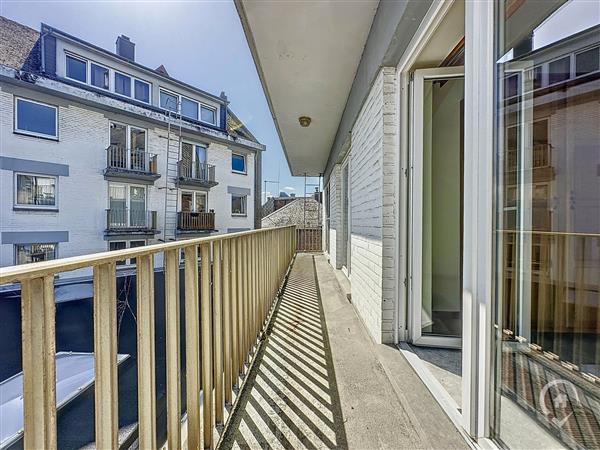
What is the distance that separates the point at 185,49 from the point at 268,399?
9.38 metres

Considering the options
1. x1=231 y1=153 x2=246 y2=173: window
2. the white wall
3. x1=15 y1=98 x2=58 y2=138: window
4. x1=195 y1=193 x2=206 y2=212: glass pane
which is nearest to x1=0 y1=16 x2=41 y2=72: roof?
x1=15 y1=98 x2=58 y2=138: window

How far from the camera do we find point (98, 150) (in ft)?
34.3

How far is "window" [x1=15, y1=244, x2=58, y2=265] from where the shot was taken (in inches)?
350

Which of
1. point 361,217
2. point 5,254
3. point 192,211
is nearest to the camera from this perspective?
point 361,217

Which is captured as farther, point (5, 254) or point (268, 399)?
point (5, 254)

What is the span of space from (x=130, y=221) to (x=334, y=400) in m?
11.7

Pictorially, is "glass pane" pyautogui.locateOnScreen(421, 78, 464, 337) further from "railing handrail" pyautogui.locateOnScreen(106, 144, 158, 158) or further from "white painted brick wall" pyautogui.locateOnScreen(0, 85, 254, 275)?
"railing handrail" pyautogui.locateOnScreen(106, 144, 158, 158)

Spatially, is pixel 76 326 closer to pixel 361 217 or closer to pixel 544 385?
pixel 544 385

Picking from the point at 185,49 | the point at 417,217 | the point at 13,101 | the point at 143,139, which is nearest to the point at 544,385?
the point at 417,217

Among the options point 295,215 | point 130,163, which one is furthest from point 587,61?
point 295,215

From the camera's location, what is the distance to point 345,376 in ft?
6.01

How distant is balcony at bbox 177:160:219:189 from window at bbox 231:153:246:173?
1.45 metres

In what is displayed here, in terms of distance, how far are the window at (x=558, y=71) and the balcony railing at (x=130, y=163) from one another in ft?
40.2

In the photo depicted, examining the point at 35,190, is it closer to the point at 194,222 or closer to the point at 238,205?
the point at 194,222
